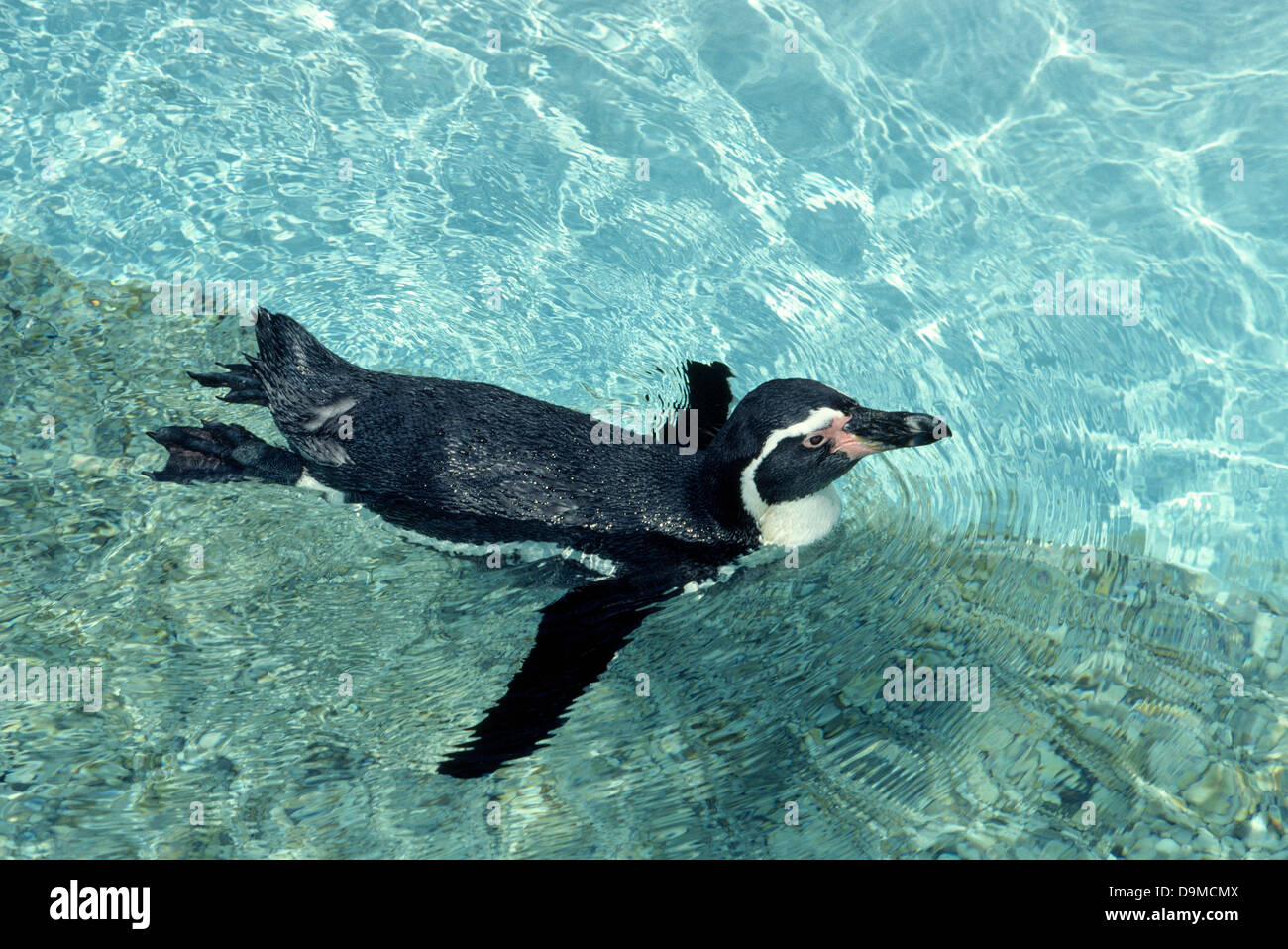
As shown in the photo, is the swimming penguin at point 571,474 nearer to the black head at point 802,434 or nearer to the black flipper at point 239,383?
the black head at point 802,434

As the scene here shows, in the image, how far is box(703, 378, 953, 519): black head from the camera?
3590 millimetres

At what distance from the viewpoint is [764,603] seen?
4008mm

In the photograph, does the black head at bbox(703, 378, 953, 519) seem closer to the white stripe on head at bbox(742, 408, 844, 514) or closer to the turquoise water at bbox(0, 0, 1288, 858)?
the white stripe on head at bbox(742, 408, 844, 514)

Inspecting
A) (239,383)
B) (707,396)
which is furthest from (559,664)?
(239,383)

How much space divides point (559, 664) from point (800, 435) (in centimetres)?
107

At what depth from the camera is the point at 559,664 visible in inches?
142

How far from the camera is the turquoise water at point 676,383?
3.46 meters

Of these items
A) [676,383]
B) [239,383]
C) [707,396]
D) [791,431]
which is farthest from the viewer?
[676,383]

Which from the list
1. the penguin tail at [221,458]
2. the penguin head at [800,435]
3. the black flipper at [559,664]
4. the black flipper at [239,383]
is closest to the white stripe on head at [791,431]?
the penguin head at [800,435]

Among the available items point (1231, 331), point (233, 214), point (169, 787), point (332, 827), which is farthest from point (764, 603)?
point (233, 214)

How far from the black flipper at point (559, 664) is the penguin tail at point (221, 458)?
115cm

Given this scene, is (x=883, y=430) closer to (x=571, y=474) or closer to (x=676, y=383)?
(x=571, y=474)

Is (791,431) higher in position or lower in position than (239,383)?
lower
